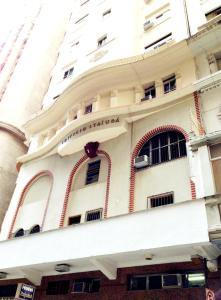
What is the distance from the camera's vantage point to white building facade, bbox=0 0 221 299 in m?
8.59

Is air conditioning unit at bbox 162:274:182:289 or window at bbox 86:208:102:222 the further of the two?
window at bbox 86:208:102:222

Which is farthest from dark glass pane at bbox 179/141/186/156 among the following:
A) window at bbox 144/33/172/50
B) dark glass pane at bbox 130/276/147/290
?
window at bbox 144/33/172/50

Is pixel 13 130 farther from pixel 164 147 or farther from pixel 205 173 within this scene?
pixel 205 173

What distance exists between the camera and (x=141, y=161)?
39.9 feet

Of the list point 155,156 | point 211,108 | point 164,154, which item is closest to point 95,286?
point 155,156

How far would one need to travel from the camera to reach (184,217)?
8.02 m

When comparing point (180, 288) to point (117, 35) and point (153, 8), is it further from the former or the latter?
point (153, 8)

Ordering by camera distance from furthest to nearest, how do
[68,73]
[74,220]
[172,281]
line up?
[68,73] → [74,220] → [172,281]

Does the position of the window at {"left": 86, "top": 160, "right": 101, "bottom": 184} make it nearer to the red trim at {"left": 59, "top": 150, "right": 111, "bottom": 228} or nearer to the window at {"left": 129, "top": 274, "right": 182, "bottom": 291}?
the red trim at {"left": 59, "top": 150, "right": 111, "bottom": 228}

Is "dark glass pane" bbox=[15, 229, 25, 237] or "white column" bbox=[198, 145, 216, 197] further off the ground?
"dark glass pane" bbox=[15, 229, 25, 237]

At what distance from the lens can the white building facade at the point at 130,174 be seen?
28.2 ft

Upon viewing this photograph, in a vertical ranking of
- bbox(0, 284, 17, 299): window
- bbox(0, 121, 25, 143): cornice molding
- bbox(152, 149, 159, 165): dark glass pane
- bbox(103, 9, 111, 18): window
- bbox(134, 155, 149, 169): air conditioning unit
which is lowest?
bbox(0, 284, 17, 299): window

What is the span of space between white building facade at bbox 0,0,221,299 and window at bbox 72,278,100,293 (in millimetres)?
43

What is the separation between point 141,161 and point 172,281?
4494mm
